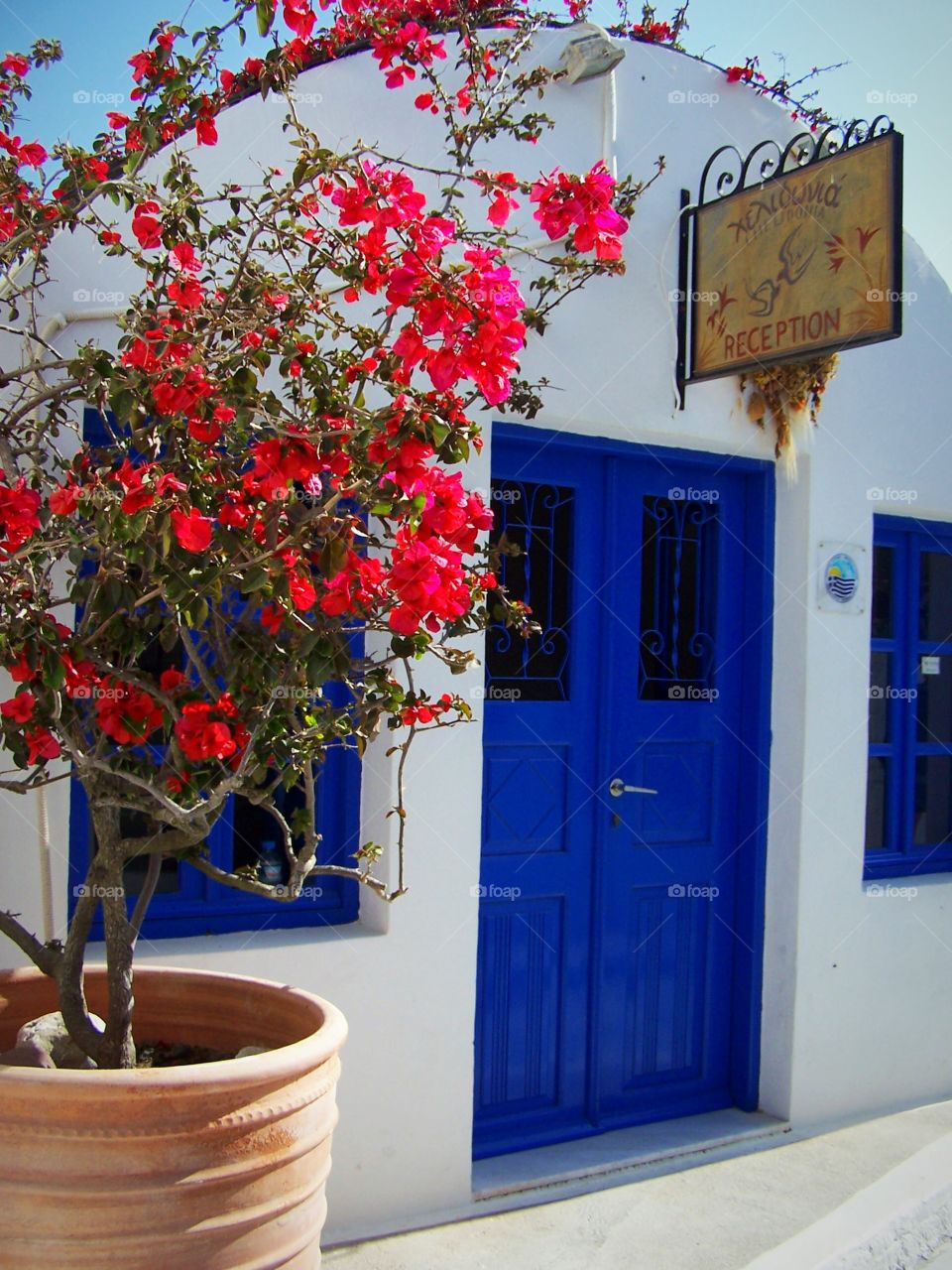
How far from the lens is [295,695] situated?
255 centimetres

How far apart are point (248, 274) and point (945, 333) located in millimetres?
3861

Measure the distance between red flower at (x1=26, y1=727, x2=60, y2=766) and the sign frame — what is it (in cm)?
272

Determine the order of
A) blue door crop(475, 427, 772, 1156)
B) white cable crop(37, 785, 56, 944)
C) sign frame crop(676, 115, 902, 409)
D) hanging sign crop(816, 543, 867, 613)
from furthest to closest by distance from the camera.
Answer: hanging sign crop(816, 543, 867, 613)
blue door crop(475, 427, 772, 1156)
sign frame crop(676, 115, 902, 409)
white cable crop(37, 785, 56, 944)

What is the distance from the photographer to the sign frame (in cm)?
399

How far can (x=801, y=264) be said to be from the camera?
425 centimetres

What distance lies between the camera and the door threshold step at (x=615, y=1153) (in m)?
4.24

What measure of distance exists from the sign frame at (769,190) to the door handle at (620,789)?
141cm

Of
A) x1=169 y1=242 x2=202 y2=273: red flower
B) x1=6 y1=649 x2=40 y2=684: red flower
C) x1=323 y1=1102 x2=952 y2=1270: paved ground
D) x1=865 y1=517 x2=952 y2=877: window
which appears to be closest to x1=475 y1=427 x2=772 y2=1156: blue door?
x1=323 y1=1102 x2=952 y2=1270: paved ground

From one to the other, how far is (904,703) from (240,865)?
313 centimetres

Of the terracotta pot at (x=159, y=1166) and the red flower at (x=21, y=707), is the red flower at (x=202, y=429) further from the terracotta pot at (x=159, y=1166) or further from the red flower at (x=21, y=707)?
the terracotta pot at (x=159, y=1166)

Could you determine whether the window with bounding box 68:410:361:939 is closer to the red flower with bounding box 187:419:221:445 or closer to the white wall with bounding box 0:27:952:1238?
the white wall with bounding box 0:27:952:1238

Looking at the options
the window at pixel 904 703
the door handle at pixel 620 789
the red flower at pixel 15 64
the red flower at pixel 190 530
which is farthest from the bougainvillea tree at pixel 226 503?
the window at pixel 904 703

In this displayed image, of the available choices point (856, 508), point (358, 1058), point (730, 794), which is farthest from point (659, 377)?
point (358, 1058)

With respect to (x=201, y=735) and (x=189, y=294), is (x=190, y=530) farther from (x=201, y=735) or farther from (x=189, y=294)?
(x=189, y=294)
